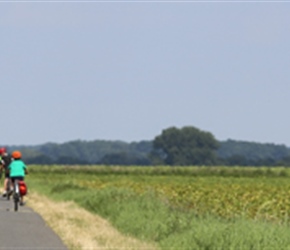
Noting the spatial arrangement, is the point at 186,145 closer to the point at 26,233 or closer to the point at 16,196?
the point at 16,196

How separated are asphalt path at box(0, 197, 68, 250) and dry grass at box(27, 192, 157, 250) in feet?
0.74

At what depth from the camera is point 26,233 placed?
2036cm

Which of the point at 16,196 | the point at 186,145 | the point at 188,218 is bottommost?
the point at 188,218

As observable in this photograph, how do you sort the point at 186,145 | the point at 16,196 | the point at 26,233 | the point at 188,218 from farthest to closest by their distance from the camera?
1. the point at 186,145
2. the point at 16,196
3. the point at 26,233
4. the point at 188,218

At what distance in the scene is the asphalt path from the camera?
17.8 metres

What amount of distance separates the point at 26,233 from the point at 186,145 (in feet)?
501

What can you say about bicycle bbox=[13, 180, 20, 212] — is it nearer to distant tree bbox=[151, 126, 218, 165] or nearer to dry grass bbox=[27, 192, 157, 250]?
dry grass bbox=[27, 192, 157, 250]

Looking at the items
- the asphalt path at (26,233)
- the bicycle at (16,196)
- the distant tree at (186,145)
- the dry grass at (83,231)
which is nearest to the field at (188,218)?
the dry grass at (83,231)

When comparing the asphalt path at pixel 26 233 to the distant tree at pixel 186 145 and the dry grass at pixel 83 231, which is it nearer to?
the dry grass at pixel 83 231

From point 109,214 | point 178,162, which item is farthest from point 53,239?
point 178,162

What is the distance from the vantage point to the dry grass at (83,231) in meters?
17.9

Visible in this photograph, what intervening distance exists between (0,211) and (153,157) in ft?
480

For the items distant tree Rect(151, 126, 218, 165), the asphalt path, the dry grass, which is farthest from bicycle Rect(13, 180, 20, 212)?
distant tree Rect(151, 126, 218, 165)

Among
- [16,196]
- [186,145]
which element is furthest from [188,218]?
[186,145]
